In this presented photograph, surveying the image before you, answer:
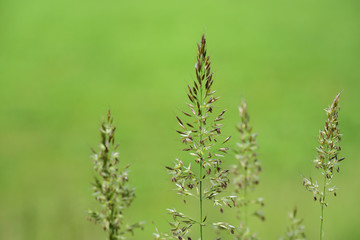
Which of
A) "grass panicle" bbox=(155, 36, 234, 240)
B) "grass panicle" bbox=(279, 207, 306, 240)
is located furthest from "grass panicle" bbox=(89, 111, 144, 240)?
"grass panicle" bbox=(279, 207, 306, 240)

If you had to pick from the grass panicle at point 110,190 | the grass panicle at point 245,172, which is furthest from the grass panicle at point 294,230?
the grass panicle at point 110,190

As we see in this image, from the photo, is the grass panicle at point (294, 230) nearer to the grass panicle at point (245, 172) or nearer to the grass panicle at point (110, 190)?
the grass panicle at point (245, 172)

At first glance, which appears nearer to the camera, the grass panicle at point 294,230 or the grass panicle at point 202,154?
the grass panicle at point 294,230

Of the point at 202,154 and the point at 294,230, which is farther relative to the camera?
the point at 202,154

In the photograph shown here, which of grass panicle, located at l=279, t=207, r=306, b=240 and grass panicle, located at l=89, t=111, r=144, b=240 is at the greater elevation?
grass panicle, located at l=89, t=111, r=144, b=240

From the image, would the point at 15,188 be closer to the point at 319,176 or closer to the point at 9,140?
the point at 9,140

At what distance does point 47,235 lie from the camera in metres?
1.72

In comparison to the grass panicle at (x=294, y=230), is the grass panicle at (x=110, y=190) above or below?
above

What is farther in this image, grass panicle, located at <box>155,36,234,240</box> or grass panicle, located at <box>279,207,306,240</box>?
grass panicle, located at <box>155,36,234,240</box>

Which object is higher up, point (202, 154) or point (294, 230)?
point (202, 154)

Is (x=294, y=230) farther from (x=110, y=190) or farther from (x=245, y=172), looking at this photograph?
(x=110, y=190)

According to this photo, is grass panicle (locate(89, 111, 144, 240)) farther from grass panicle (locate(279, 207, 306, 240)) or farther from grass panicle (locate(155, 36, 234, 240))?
grass panicle (locate(279, 207, 306, 240))

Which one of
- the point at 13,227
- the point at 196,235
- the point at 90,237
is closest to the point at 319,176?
the point at 196,235

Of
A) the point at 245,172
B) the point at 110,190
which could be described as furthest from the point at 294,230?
the point at 110,190
